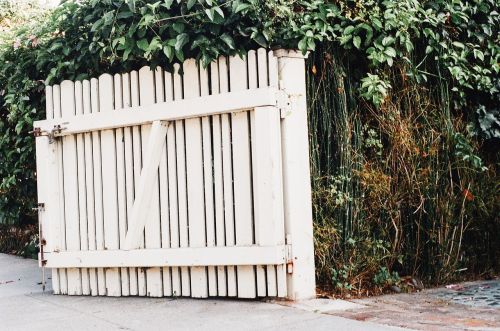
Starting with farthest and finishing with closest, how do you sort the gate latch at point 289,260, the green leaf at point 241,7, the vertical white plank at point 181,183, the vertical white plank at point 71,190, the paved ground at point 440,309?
the vertical white plank at point 71,190 < the vertical white plank at point 181,183 < the gate latch at point 289,260 < the green leaf at point 241,7 < the paved ground at point 440,309

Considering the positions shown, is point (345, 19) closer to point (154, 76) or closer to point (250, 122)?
point (250, 122)

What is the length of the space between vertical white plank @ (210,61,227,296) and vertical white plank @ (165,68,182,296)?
33cm

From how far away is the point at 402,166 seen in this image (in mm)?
5082

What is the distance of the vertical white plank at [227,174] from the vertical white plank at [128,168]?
2.97ft

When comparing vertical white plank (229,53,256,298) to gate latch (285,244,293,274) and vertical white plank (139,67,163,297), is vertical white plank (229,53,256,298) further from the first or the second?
vertical white plank (139,67,163,297)

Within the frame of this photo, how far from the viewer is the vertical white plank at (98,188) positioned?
17.1 ft

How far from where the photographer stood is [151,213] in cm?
496

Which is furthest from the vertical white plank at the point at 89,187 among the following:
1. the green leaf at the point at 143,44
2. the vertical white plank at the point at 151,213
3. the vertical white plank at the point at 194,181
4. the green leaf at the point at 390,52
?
the green leaf at the point at 390,52

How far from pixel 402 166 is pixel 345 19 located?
1.35 metres

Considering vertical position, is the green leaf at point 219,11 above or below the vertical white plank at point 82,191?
above

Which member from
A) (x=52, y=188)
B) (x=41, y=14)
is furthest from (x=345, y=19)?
(x=41, y=14)

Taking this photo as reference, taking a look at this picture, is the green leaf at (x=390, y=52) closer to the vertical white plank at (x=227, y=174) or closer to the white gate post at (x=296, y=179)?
the white gate post at (x=296, y=179)

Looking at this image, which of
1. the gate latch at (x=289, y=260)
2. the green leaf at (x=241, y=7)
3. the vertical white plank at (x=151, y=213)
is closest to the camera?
the green leaf at (x=241, y=7)

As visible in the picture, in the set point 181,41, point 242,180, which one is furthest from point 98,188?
point 181,41
